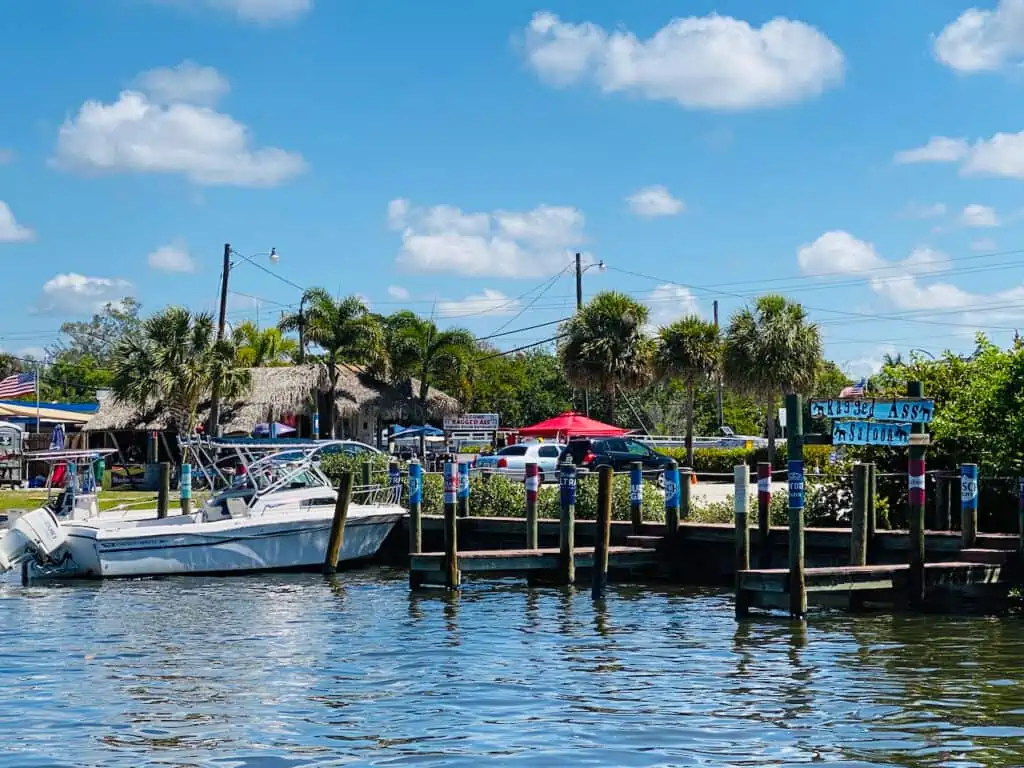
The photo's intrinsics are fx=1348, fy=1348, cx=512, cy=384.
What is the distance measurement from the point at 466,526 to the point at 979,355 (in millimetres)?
10022

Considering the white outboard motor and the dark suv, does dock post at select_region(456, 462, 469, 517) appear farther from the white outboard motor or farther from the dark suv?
the dark suv

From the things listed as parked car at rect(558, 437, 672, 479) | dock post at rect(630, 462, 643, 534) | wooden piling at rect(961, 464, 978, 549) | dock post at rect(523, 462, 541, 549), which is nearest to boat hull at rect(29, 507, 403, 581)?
dock post at rect(523, 462, 541, 549)

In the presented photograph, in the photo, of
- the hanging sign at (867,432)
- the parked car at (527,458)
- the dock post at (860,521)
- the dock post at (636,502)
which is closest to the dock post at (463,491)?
the dock post at (636,502)

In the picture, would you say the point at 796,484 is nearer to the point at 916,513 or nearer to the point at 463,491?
the point at 916,513

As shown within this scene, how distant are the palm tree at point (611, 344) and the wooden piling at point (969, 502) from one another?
97.0 feet

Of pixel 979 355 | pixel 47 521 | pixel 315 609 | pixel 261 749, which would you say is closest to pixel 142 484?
pixel 47 521

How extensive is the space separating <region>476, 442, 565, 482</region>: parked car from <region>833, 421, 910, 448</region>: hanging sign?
19602 millimetres

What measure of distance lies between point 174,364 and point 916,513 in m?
33.3

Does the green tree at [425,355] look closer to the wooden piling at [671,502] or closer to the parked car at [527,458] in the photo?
the parked car at [527,458]

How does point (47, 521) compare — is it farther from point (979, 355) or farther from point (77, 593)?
point (979, 355)

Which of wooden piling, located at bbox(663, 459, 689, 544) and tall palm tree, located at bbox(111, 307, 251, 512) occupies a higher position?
tall palm tree, located at bbox(111, 307, 251, 512)

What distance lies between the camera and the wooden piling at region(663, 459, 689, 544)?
2259 centimetres

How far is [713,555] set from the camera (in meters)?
23.1

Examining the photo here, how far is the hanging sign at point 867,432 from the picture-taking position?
1847cm
